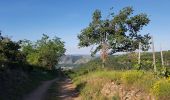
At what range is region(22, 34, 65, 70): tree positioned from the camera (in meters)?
86.0

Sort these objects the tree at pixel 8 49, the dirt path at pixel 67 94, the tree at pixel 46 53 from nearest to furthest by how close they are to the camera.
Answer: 1. the dirt path at pixel 67 94
2. the tree at pixel 8 49
3. the tree at pixel 46 53

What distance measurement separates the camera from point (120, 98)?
60.9 ft

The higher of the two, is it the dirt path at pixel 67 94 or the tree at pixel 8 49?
the tree at pixel 8 49

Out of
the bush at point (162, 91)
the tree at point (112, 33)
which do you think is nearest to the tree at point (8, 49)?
the tree at point (112, 33)

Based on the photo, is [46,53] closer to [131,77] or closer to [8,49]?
[8,49]

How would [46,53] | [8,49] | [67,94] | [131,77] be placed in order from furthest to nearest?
1. [46,53]
2. [8,49]
3. [67,94]
4. [131,77]

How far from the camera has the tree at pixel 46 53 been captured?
86.0 m

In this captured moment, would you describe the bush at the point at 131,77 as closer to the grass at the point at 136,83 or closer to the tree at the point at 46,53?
the grass at the point at 136,83

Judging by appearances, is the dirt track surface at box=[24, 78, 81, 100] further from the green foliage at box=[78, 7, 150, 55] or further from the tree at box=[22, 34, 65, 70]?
the tree at box=[22, 34, 65, 70]

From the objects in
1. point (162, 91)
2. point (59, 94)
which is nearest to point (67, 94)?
point (59, 94)

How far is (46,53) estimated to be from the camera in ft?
283

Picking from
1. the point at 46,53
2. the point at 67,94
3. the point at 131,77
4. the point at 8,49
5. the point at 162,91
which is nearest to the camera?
the point at 162,91

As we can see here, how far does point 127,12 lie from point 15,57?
2123cm

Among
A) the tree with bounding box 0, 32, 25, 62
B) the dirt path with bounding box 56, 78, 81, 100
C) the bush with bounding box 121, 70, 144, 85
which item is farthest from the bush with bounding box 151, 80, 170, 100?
the tree with bounding box 0, 32, 25, 62
